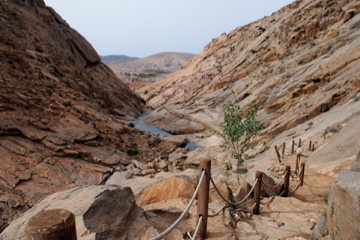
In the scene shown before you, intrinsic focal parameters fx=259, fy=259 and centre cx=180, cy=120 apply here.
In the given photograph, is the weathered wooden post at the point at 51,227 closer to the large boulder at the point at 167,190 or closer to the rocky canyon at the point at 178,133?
the rocky canyon at the point at 178,133

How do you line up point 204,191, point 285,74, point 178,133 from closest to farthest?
1. point 204,191
2. point 285,74
3. point 178,133

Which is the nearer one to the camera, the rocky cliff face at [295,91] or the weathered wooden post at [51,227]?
the weathered wooden post at [51,227]

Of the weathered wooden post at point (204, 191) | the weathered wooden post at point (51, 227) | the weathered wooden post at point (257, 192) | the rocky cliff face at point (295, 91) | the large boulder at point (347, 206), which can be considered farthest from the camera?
the rocky cliff face at point (295, 91)

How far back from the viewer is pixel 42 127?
45.6 ft

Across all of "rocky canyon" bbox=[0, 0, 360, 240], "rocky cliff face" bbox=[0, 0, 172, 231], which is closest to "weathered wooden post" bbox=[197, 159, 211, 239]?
"rocky canyon" bbox=[0, 0, 360, 240]

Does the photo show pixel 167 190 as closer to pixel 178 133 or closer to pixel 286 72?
pixel 286 72

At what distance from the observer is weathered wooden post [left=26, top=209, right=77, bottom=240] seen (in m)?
1.74

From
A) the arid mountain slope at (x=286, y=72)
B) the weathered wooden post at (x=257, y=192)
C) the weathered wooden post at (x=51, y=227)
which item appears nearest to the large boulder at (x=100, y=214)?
the weathered wooden post at (x=51, y=227)

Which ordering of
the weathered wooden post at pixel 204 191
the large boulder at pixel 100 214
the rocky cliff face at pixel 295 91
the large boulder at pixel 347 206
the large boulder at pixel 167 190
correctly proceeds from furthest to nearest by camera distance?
the rocky cliff face at pixel 295 91
the large boulder at pixel 167 190
the weathered wooden post at pixel 204 191
the large boulder at pixel 100 214
the large boulder at pixel 347 206

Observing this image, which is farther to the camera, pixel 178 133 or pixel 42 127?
pixel 178 133

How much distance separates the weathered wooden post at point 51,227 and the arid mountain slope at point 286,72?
47.8 feet

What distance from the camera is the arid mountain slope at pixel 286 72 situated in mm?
16219

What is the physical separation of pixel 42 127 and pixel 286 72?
20.6 meters

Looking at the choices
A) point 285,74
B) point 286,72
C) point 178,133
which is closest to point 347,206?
point 285,74
